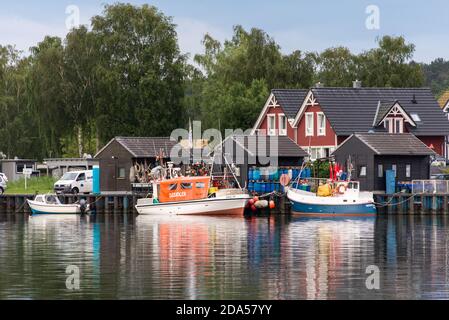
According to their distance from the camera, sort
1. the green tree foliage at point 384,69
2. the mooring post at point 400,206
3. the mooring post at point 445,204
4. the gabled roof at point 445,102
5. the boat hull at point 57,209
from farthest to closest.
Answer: the green tree foliage at point 384,69 → the gabled roof at point 445,102 → the boat hull at point 57,209 → the mooring post at point 400,206 → the mooring post at point 445,204

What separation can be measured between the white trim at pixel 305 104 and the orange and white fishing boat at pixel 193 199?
2180 cm

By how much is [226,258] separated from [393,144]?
36680 mm

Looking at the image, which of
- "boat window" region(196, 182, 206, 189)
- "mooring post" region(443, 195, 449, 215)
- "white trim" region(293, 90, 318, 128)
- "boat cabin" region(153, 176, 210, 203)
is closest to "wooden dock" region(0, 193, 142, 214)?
"boat cabin" region(153, 176, 210, 203)

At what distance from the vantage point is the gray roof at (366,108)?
9988 centimetres

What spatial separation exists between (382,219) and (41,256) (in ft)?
101

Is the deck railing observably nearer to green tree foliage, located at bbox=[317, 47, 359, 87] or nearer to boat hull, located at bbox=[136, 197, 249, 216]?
boat hull, located at bbox=[136, 197, 249, 216]

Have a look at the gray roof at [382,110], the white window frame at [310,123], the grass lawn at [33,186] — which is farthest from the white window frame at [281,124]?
the grass lawn at [33,186]

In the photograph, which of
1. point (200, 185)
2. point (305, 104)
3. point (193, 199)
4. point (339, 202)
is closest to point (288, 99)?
point (305, 104)

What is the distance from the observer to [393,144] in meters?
85.6

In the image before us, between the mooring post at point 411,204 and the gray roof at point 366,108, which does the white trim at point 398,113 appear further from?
the mooring post at point 411,204

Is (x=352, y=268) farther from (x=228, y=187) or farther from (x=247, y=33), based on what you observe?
(x=247, y=33)

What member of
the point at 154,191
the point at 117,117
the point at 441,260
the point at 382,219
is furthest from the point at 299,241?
the point at 117,117

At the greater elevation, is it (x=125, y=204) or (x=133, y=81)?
(x=133, y=81)

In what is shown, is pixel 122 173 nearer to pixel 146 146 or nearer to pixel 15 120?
pixel 146 146
